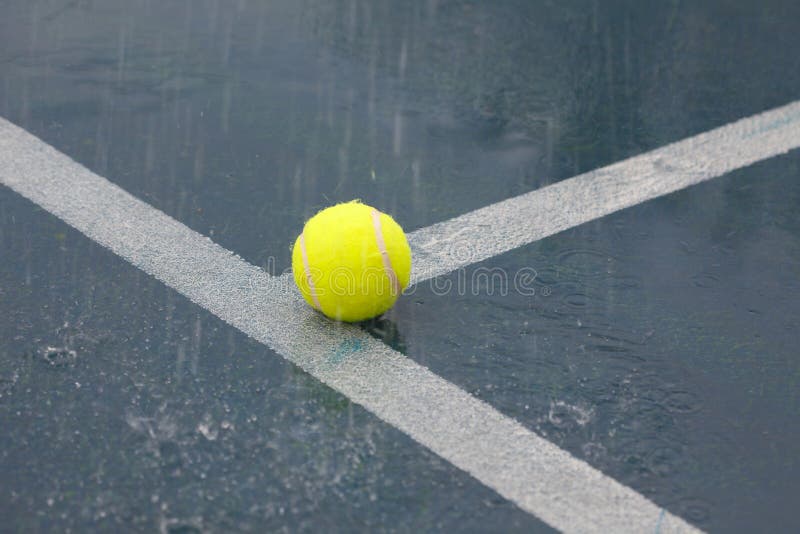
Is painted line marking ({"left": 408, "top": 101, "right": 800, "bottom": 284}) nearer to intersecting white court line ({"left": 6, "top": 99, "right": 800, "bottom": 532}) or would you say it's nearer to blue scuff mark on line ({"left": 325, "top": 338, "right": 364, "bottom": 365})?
intersecting white court line ({"left": 6, "top": 99, "right": 800, "bottom": 532})

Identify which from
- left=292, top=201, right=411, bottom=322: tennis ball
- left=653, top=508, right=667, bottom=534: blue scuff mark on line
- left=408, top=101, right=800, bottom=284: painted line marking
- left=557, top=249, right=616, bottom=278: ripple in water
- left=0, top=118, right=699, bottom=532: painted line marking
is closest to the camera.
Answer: left=653, top=508, right=667, bottom=534: blue scuff mark on line

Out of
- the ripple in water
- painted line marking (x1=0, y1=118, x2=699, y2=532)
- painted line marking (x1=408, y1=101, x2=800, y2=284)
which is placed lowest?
painted line marking (x1=0, y1=118, x2=699, y2=532)

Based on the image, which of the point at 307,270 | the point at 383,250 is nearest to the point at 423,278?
the point at 383,250

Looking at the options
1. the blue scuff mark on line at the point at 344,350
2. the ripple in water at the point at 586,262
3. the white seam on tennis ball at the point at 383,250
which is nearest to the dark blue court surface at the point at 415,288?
the ripple in water at the point at 586,262

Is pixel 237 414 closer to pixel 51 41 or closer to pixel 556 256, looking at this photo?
pixel 556 256

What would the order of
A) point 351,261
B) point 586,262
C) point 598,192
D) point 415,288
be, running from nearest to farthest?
point 351,261
point 415,288
point 586,262
point 598,192

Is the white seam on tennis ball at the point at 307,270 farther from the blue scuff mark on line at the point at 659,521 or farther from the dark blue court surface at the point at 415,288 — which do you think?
the blue scuff mark on line at the point at 659,521

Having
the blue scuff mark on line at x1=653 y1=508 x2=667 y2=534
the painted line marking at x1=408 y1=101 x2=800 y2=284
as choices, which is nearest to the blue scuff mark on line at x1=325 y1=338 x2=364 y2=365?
the painted line marking at x1=408 y1=101 x2=800 y2=284

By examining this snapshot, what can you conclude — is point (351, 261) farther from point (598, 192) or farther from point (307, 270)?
point (598, 192)
